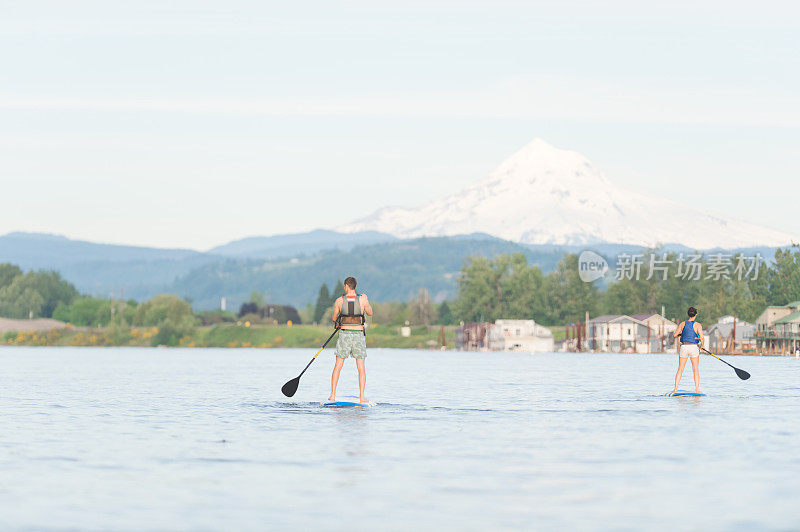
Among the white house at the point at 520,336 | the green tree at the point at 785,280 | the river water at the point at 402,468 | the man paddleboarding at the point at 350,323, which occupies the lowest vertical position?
the river water at the point at 402,468

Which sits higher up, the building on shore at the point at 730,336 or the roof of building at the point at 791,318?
the roof of building at the point at 791,318

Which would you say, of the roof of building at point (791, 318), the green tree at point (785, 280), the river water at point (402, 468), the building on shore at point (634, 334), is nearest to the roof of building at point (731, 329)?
the building on shore at point (634, 334)

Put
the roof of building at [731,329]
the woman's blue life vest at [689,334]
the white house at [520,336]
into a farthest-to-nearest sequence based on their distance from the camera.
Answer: the white house at [520,336], the roof of building at [731,329], the woman's blue life vest at [689,334]

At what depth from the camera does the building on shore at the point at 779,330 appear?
15988cm

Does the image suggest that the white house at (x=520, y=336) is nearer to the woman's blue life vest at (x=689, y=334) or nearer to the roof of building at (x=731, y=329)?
the roof of building at (x=731, y=329)

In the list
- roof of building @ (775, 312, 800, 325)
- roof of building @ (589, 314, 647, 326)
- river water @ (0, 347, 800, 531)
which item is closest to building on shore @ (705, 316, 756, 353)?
roof of building @ (775, 312, 800, 325)

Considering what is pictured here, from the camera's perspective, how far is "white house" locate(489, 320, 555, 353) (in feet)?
642

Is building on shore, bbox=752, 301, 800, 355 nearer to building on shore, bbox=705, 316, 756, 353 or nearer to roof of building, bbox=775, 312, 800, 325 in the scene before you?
roof of building, bbox=775, 312, 800, 325

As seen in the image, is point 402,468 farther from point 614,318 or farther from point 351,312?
point 614,318

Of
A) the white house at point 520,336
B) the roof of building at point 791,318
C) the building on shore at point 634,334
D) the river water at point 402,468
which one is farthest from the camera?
the white house at point 520,336

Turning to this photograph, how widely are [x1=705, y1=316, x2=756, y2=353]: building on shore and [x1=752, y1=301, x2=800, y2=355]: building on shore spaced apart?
1.98 metres

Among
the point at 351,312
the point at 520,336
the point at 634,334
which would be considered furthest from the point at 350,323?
the point at 520,336

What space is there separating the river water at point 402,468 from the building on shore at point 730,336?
5644 inches

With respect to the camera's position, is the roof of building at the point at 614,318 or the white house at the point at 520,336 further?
the white house at the point at 520,336
